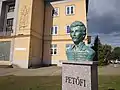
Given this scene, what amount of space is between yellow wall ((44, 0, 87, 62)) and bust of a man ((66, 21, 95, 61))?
20.1 metres

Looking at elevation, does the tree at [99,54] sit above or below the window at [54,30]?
below

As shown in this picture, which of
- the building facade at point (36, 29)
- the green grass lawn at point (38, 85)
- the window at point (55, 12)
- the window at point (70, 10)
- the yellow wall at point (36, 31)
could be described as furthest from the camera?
the window at point (55, 12)

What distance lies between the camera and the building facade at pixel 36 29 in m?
21.8

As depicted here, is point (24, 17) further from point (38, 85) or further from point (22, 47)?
point (38, 85)

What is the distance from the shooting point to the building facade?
21766 millimetres

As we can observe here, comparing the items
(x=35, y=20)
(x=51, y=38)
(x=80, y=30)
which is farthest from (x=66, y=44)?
(x=80, y=30)

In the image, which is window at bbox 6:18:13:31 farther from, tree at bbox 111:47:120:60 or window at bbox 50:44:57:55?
tree at bbox 111:47:120:60

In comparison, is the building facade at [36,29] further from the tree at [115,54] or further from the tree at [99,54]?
the tree at [115,54]

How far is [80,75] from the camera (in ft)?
13.8

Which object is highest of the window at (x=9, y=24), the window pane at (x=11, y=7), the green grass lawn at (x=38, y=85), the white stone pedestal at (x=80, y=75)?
the window pane at (x=11, y=7)

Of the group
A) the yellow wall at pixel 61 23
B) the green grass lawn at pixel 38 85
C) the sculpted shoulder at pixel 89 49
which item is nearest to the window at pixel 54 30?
the yellow wall at pixel 61 23

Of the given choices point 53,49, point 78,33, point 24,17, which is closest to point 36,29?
point 24,17

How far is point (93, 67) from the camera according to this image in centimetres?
416

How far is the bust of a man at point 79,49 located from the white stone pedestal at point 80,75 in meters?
0.18
